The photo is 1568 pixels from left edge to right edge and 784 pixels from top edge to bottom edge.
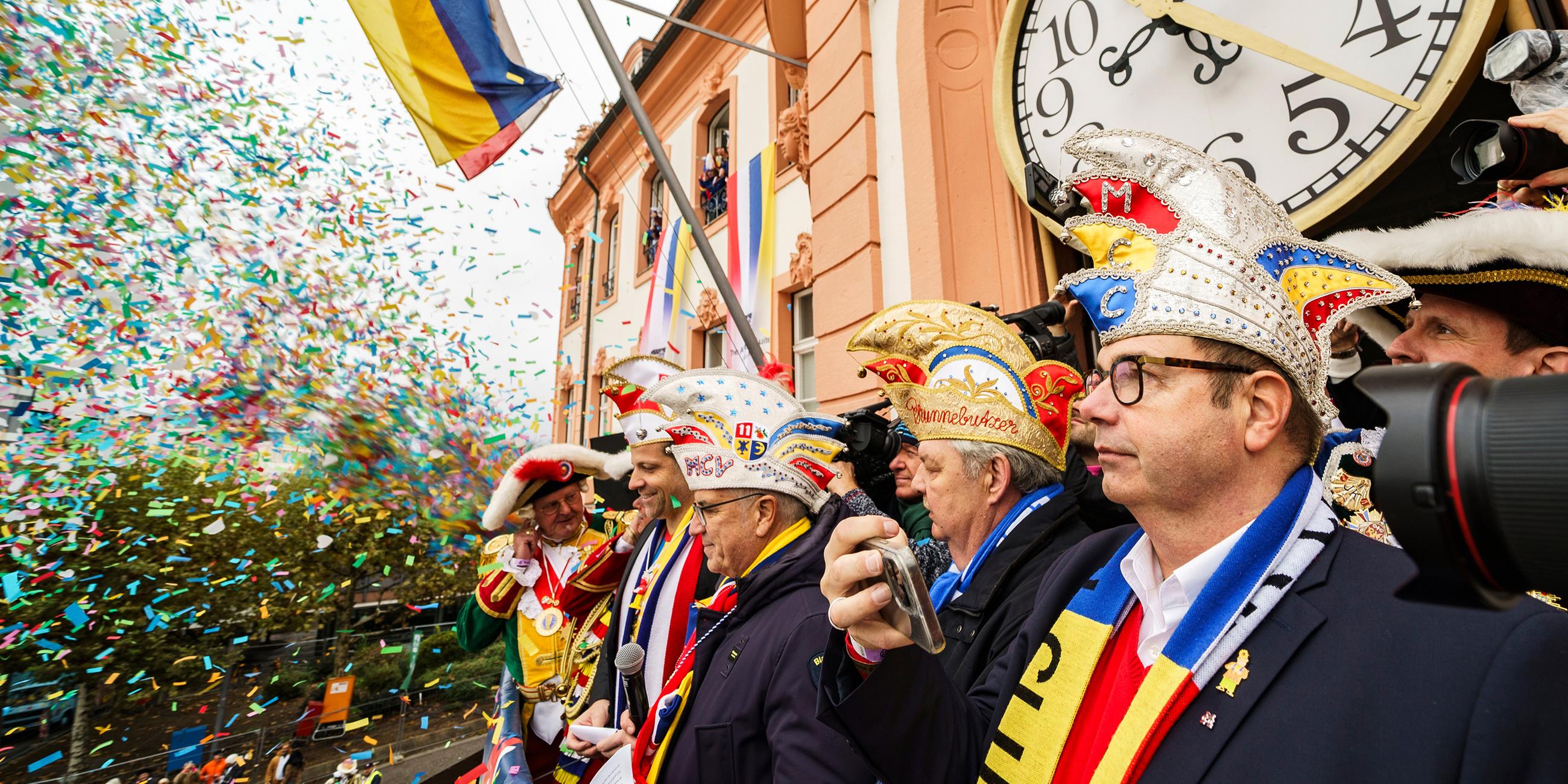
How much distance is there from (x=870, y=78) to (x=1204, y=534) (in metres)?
5.53

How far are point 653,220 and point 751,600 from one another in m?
10.7

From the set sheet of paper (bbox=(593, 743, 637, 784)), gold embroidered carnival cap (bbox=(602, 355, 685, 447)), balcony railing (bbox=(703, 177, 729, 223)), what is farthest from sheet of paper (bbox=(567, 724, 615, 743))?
balcony railing (bbox=(703, 177, 729, 223))

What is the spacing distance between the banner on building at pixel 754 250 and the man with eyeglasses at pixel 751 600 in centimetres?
526

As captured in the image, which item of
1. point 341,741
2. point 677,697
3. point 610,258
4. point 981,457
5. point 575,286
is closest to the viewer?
point 677,697

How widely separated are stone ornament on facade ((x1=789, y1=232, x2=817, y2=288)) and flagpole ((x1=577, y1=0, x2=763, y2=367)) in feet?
7.53

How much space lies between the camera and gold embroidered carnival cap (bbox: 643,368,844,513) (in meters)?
2.50

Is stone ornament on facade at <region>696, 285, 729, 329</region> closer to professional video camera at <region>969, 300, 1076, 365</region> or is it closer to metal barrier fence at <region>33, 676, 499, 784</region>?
professional video camera at <region>969, 300, 1076, 365</region>

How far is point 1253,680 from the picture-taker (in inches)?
37.5

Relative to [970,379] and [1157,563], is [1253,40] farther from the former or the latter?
[1157,563]

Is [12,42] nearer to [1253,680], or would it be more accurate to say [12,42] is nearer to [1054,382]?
[1054,382]

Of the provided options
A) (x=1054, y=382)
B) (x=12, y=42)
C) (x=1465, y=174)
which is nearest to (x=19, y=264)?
(x=12, y=42)

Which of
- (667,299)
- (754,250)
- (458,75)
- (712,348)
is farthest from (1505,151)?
(667,299)

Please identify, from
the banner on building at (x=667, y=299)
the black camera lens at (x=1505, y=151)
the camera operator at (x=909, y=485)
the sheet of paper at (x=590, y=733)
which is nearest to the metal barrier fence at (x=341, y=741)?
the banner on building at (x=667, y=299)

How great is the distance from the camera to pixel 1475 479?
1.51ft
